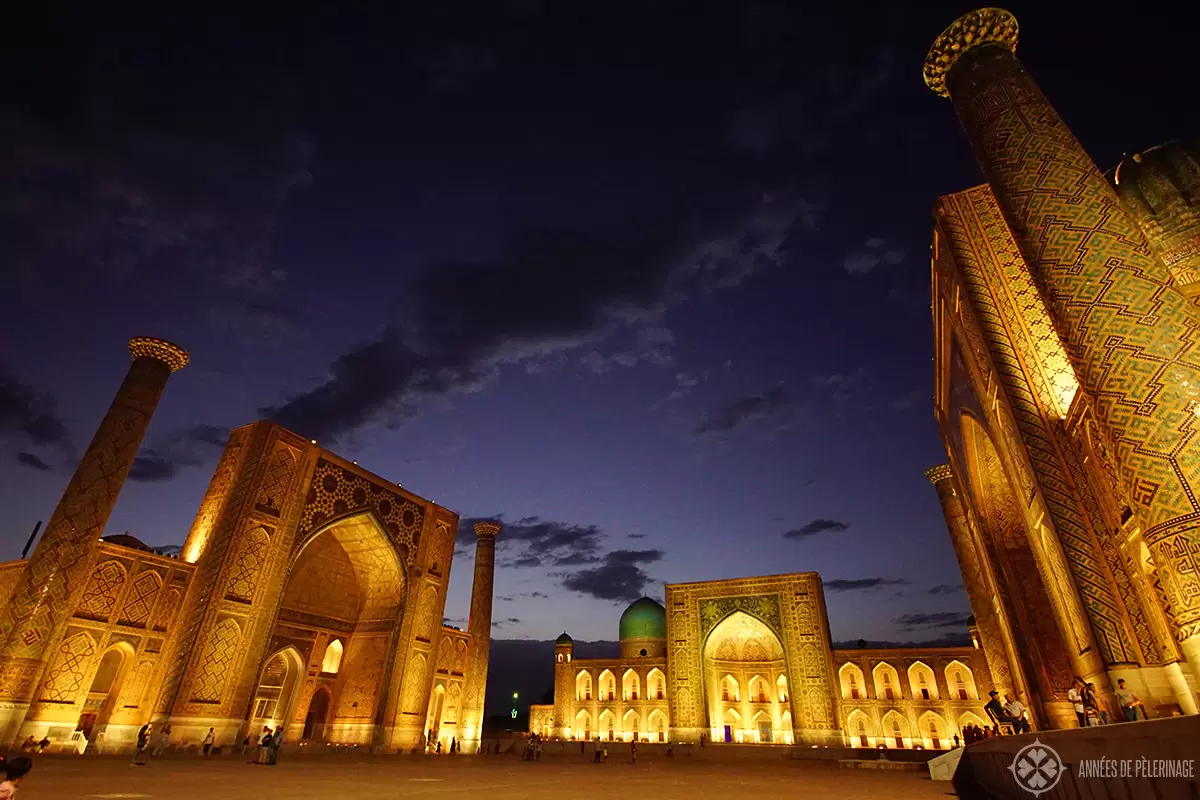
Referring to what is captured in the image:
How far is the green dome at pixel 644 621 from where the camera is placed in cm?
3322

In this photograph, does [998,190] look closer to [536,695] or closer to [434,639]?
[434,639]

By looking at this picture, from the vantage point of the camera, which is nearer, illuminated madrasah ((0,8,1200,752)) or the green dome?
illuminated madrasah ((0,8,1200,752))

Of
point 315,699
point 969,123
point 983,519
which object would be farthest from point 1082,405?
point 315,699

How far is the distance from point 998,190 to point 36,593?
17.0 metres

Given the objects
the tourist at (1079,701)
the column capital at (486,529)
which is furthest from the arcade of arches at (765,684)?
the tourist at (1079,701)

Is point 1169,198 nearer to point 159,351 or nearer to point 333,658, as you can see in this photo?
point 159,351

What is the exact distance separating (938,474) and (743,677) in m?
14.9

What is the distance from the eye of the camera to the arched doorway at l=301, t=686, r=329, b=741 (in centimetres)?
1844

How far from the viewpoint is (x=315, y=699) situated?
18.8 meters

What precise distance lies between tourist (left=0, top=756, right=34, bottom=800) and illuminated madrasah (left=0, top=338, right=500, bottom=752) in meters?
11.0

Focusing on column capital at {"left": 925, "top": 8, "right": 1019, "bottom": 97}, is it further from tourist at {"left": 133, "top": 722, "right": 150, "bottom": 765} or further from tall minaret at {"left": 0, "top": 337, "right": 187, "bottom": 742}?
tall minaret at {"left": 0, "top": 337, "right": 187, "bottom": 742}

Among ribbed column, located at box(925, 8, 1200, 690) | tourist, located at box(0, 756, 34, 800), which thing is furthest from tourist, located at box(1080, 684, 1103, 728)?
tourist, located at box(0, 756, 34, 800)

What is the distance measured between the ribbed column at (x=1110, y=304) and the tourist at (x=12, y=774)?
23.3 feet

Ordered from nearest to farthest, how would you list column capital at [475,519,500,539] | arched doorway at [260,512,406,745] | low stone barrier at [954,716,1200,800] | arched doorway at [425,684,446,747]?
low stone barrier at [954,716,1200,800] < arched doorway at [260,512,406,745] < arched doorway at [425,684,446,747] < column capital at [475,519,500,539]
